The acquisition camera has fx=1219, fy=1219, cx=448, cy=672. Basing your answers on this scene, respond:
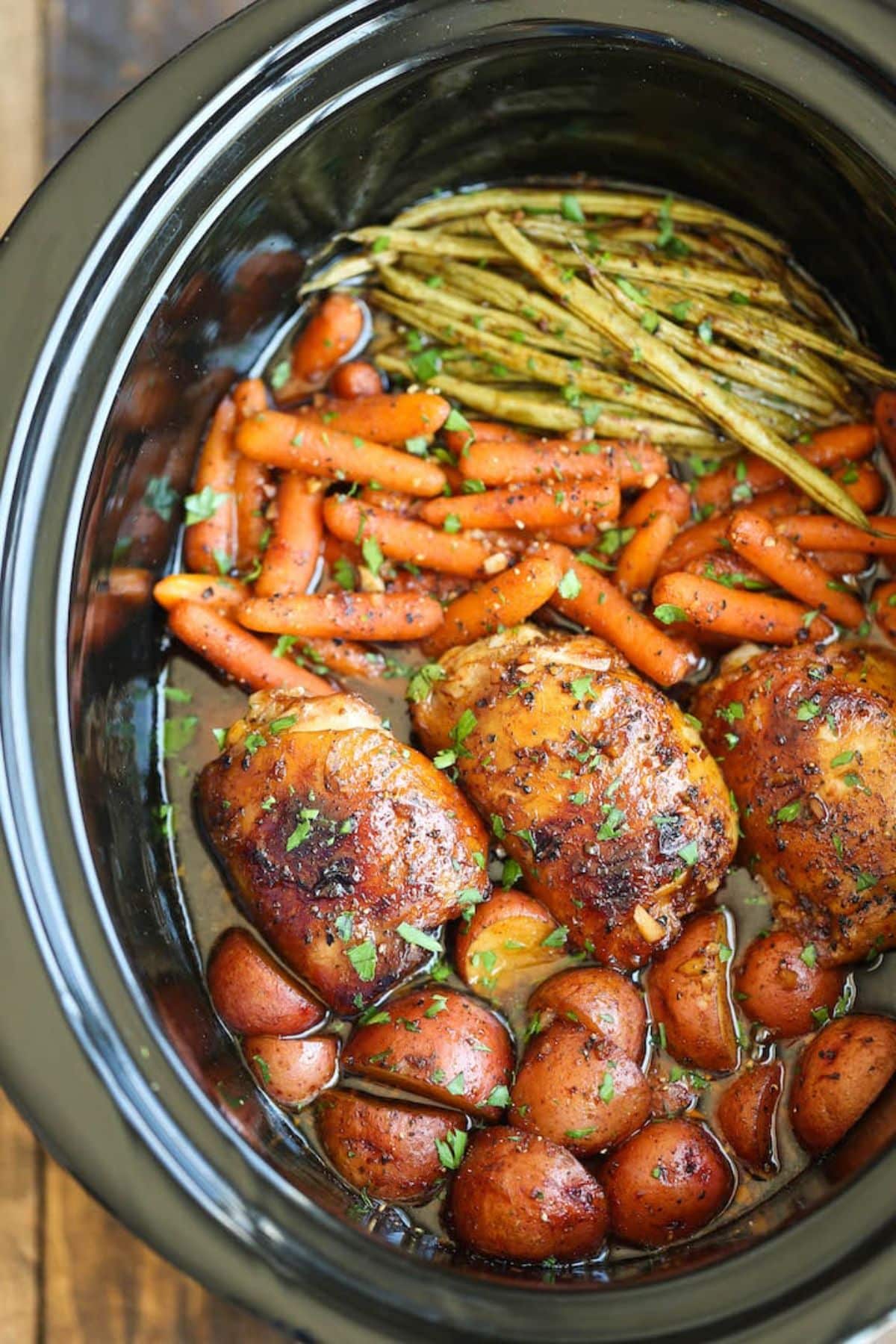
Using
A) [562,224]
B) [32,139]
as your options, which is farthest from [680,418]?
[32,139]

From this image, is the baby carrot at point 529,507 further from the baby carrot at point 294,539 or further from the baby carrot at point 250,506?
the baby carrot at point 250,506

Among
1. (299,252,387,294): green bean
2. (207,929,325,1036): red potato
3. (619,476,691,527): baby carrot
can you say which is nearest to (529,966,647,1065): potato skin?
(207,929,325,1036): red potato

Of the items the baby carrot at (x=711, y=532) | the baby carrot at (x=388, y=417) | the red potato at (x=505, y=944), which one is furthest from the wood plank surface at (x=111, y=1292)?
the baby carrot at (x=711, y=532)

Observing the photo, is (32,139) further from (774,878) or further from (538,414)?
(774,878)

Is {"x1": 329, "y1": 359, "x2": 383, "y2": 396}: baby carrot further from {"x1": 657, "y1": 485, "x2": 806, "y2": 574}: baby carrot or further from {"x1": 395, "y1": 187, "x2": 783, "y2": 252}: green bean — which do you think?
{"x1": 657, "y1": 485, "x2": 806, "y2": 574}: baby carrot

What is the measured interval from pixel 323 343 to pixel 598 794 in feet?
4.12

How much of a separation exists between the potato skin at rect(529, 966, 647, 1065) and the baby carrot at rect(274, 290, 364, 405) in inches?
58.8

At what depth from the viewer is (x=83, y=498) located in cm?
210

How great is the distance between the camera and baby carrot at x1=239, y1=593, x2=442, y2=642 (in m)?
2.68

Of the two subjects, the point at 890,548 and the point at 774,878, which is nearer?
the point at 774,878

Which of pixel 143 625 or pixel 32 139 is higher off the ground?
pixel 32 139

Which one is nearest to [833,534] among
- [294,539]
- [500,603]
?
[500,603]

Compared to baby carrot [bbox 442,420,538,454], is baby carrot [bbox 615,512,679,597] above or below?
below

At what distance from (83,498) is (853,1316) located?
1.76 m
